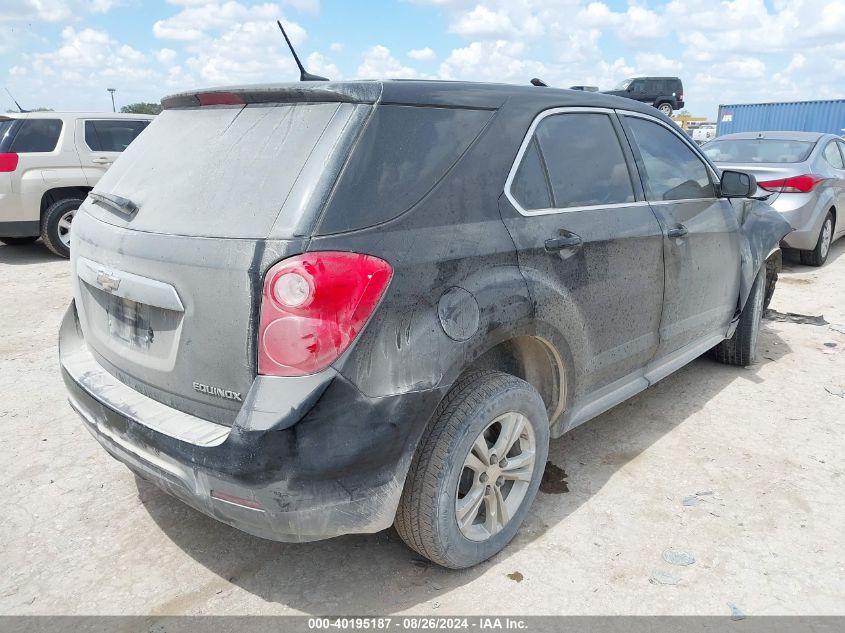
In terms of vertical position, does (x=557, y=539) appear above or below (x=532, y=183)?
below

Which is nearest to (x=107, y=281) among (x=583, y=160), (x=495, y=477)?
(x=495, y=477)

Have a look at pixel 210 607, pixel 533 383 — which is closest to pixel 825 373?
pixel 533 383

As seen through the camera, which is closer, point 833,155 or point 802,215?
point 802,215

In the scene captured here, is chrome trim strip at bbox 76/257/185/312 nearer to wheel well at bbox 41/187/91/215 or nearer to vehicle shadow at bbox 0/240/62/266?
wheel well at bbox 41/187/91/215

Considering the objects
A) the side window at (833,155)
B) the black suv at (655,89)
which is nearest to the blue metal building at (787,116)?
the black suv at (655,89)

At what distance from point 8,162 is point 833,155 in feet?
33.3

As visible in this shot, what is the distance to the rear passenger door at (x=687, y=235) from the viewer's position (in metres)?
3.47

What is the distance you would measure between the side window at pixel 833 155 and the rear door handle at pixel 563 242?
6941 mm

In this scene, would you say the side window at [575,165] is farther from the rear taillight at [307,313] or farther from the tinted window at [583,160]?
the rear taillight at [307,313]

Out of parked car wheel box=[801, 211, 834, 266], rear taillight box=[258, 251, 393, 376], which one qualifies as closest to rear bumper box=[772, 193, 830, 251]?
parked car wheel box=[801, 211, 834, 266]

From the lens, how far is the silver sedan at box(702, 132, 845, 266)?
7.59 m

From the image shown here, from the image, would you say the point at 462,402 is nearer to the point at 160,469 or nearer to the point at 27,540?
the point at 160,469

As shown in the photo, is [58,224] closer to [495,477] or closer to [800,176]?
[495,477]

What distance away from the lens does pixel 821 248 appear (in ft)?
26.9
